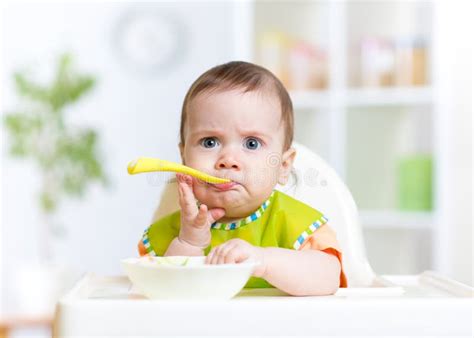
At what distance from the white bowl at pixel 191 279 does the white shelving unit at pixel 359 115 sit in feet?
7.20

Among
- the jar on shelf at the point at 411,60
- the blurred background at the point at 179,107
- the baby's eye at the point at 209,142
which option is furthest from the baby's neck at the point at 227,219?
the jar on shelf at the point at 411,60

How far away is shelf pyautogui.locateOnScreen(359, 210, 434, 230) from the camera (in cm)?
290

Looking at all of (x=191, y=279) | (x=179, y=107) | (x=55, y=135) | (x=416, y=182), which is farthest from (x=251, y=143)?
(x=55, y=135)

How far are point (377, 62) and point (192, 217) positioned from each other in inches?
85.1

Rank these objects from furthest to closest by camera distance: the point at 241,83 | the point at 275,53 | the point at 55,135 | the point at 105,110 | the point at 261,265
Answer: the point at 105,110, the point at 55,135, the point at 275,53, the point at 241,83, the point at 261,265

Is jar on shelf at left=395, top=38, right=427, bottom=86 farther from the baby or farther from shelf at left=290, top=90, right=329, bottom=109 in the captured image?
the baby

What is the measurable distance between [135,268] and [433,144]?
2406 millimetres

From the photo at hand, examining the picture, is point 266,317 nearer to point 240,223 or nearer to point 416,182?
point 240,223

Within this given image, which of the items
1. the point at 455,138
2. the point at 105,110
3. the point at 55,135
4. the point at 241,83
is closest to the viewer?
the point at 241,83

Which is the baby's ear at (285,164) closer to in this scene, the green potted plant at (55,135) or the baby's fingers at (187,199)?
the baby's fingers at (187,199)

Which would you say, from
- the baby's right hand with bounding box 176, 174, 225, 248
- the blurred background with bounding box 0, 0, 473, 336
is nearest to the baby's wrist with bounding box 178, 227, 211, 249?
the baby's right hand with bounding box 176, 174, 225, 248

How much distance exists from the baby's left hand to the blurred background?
6.76 ft

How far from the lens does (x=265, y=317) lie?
0.80 metres

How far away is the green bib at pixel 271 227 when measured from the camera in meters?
1.04
